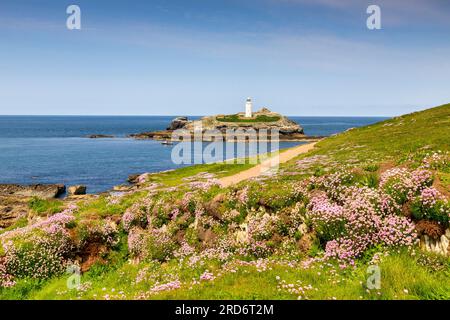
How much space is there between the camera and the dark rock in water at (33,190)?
61812 mm

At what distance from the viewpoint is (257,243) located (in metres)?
14.5

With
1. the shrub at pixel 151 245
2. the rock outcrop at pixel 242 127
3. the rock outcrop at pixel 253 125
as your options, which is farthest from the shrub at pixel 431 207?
the rock outcrop at pixel 253 125

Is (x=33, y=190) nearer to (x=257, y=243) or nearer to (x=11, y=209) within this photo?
(x=11, y=209)

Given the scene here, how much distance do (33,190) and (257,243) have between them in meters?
62.0

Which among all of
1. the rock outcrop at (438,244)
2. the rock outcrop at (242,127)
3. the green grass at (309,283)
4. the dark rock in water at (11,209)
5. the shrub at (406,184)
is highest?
the rock outcrop at (242,127)

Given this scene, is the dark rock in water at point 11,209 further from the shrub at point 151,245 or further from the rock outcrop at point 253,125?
the rock outcrop at point 253,125

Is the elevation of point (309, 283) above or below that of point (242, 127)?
below

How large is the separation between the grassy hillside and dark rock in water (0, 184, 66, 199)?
4799 cm

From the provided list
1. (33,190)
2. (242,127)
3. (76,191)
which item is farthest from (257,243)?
(242,127)

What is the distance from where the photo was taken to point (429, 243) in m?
11.4

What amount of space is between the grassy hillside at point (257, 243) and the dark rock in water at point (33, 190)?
47985 millimetres

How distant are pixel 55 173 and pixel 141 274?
3180 inches
